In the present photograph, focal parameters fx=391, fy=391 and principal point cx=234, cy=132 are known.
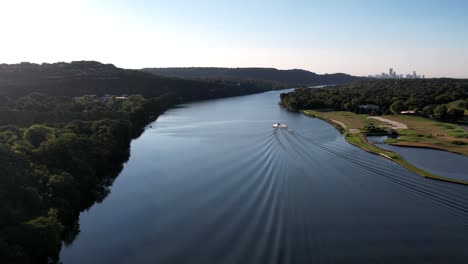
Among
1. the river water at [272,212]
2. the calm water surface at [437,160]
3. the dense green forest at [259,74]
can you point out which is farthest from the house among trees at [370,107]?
the dense green forest at [259,74]

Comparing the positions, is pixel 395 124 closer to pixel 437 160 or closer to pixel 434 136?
pixel 434 136

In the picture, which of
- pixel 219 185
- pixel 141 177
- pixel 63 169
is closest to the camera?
pixel 63 169

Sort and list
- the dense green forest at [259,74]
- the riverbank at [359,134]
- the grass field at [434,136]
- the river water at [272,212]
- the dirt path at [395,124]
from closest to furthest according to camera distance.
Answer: the river water at [272,212] < the riverbank at [359,134] < the grass field at [434,136] < the dirt path at [395,124] < the dense green forest at [259,74]

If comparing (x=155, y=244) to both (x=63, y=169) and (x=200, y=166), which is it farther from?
(x=200, y=166)

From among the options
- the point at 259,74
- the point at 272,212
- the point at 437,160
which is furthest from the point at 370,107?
the point at 259,74

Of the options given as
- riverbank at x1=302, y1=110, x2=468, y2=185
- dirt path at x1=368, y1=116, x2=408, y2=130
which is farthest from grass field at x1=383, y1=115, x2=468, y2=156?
riverbank at x1=302, y1=110, x2=468, y2=185

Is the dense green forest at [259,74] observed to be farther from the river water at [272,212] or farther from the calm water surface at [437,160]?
the river water at [272,212]

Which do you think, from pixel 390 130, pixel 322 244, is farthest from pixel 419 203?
pixel 390 130
